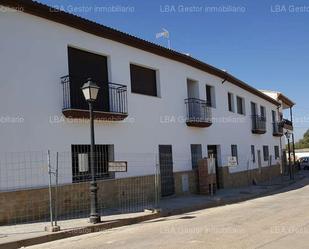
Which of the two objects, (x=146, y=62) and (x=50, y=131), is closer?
(x=50, y=131)

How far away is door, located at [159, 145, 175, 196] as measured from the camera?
17192 mm

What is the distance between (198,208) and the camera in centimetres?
1486

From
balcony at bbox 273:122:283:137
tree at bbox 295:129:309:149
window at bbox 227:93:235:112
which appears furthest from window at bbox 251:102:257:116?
tree at bbox 295:129:309:149

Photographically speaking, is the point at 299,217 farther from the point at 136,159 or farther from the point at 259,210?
the point at 136,159

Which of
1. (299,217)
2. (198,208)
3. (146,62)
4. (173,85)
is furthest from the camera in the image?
(173,85)

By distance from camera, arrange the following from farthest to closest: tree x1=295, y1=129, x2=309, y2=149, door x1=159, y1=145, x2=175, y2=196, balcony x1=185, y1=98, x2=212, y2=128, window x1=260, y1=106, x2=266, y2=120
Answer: tree x1=295, y1=129, x2=309, y2=149
window x1=260, y1=106, x2=266, y2=120
balcony x1=185, y1=98, x2=212, y2=128
door x1=159, y1=145, x2=175, y2=196

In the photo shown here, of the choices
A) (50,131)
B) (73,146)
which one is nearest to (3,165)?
(50,131)

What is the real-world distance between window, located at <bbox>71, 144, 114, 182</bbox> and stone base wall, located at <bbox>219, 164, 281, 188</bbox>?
9053 mm

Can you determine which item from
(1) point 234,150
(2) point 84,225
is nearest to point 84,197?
(2) point 84,225

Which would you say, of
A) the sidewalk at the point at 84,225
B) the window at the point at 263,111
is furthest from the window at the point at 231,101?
the sidewalk at the point at 84,225

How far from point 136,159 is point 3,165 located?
5.49 metres

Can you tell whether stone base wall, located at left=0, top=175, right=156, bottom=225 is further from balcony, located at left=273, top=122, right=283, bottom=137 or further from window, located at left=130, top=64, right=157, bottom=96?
balcony, located at left=273, top=122, right=283, bottom=137

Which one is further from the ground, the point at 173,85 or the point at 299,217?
the point at 173,85

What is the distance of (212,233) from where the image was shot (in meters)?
9.08
